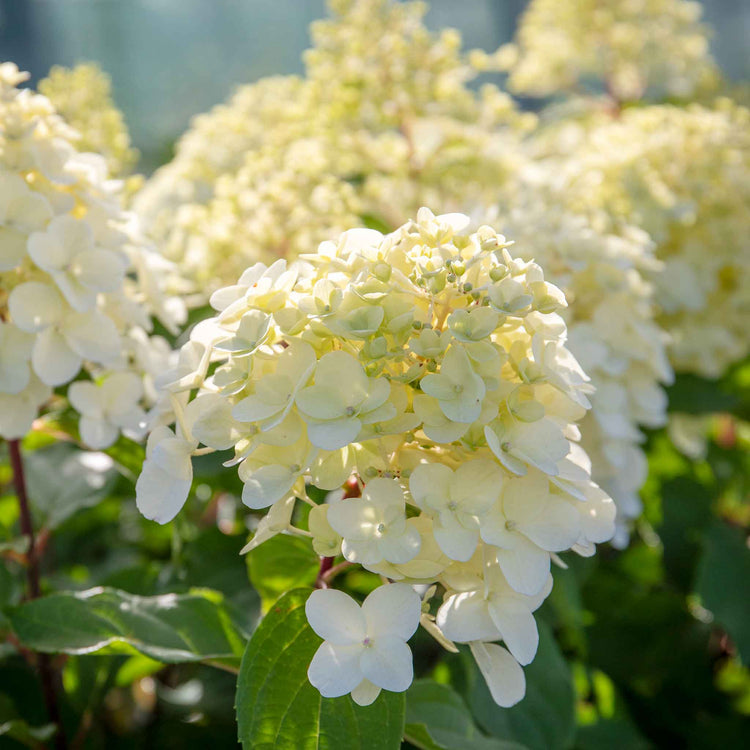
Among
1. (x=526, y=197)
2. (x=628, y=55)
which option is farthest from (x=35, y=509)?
(x=628, y=55)

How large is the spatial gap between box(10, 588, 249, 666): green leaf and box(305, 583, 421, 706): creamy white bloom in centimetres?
13

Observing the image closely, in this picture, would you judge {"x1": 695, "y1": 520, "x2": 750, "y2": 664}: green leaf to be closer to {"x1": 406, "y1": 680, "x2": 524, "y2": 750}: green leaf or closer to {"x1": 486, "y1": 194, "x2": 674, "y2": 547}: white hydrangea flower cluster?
{"x1": 486, "y1": 194, "x2": 674, "y2": 547}: white hydrangea flower cluster

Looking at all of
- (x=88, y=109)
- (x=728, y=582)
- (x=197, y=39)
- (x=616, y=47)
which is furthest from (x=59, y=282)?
(x=197, y=39)

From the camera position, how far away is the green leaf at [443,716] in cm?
49

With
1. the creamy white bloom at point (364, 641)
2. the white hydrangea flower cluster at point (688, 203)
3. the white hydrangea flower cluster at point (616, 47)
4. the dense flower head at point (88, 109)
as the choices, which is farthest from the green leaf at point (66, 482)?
the white hydrangea flower cluster at point (616, 47)

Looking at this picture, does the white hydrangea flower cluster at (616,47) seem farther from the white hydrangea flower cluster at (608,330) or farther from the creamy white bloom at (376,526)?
the creamy white bloom at (376,526)

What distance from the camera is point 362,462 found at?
0.40m

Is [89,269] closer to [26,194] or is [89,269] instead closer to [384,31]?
[26,194]

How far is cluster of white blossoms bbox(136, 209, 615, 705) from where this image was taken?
0.36 metres

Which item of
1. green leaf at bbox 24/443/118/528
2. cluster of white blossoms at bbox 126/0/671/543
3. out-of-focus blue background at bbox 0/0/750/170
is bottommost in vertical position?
out-of-focus blue background at bbox 0/0/750/170

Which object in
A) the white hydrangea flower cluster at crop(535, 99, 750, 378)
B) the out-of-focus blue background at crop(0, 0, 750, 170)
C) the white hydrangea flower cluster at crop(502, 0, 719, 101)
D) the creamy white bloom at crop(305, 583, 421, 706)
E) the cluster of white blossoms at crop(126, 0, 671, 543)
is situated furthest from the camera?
the out-of-focus blue background at crop(0, 0, 750, 170)

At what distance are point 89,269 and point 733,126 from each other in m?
0.80

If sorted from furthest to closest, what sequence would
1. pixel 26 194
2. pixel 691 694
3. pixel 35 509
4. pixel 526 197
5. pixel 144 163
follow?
1. pixel 144 163
2. pixel 691 694
3. pixel 526 197
4. pixel 35 509
5. pixel 26 194

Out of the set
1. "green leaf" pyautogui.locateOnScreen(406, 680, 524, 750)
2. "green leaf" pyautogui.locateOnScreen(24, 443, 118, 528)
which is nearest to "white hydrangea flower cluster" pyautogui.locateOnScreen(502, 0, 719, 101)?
"green leaf" pyautogui.locateOnScreen(24, 443, 118, 528)
